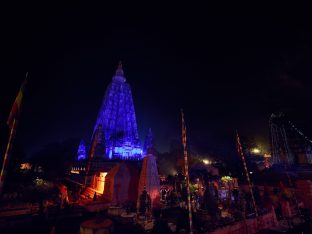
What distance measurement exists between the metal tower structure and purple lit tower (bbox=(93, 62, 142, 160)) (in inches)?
1383

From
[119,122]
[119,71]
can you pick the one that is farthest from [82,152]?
[119,71]

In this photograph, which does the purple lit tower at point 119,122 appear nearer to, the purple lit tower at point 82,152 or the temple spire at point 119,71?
the temple spire at point 119,71

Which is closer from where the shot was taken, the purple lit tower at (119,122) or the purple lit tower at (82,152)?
the purple lit tower at (119,122)

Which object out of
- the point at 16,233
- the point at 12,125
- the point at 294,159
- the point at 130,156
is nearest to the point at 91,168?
the point at 130,156

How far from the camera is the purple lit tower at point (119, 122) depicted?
4959cm

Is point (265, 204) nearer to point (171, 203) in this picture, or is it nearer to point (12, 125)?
point (171, 203)

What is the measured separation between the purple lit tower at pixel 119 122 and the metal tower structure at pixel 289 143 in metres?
35.1

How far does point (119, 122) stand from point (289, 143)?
42923 millimetres

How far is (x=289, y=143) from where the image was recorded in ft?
115

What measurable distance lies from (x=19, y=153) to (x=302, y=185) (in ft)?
116

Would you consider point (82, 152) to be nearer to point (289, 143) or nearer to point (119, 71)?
point (119, 71)

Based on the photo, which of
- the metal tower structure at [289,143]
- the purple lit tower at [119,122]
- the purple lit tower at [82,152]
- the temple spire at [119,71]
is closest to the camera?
the metal tower structure at [289,143]

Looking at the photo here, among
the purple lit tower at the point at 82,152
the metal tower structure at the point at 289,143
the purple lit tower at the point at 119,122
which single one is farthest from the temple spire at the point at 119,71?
the metal tower structure at the point at 289,143

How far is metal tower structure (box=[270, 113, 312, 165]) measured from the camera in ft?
107
